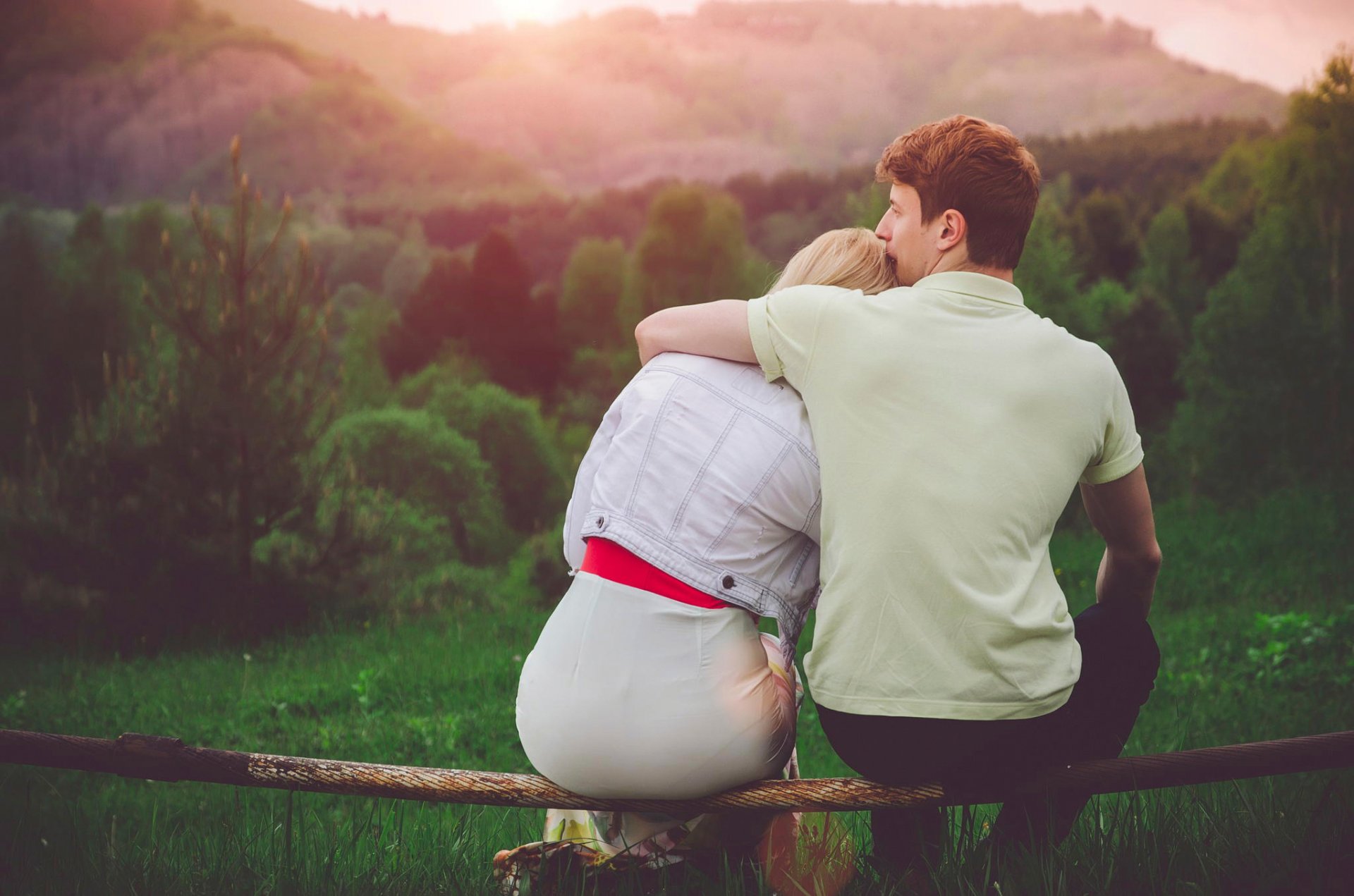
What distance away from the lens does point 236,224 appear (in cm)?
927

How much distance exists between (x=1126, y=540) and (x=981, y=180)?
2.70ft

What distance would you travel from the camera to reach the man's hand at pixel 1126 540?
205cm

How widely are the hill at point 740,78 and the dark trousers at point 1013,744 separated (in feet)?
209

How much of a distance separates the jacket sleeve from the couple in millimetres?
15

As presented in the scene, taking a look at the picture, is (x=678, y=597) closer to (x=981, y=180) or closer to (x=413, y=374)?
(x=981, y=180)

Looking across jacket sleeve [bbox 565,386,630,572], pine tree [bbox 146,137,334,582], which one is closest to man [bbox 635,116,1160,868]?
jacket sleeve [bbox 565,386,630,572]

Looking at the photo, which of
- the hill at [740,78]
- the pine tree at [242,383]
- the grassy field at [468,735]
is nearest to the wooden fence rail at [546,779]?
the grassy field at [468,735]

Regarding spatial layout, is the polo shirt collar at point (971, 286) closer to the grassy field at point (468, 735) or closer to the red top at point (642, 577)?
the red top at point (642, 577)

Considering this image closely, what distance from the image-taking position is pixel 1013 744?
1.93m

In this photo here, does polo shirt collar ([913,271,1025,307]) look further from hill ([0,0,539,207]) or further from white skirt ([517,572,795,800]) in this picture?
hill ([0,0,539,207])

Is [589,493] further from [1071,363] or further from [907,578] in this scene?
[1071,363]

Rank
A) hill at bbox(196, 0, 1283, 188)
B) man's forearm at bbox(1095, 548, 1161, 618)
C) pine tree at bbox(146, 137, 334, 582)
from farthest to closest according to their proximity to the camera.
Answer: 1. hill at bbox(196, 0, 1283, 188)
2. pine tree at bbox(146, 137, 334, 582)
3. man's forearm at bbox(1095, 548, 1161, 618)

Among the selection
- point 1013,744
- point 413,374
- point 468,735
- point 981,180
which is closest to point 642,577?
point 1013,744

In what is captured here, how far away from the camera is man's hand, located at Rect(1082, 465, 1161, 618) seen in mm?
2048
